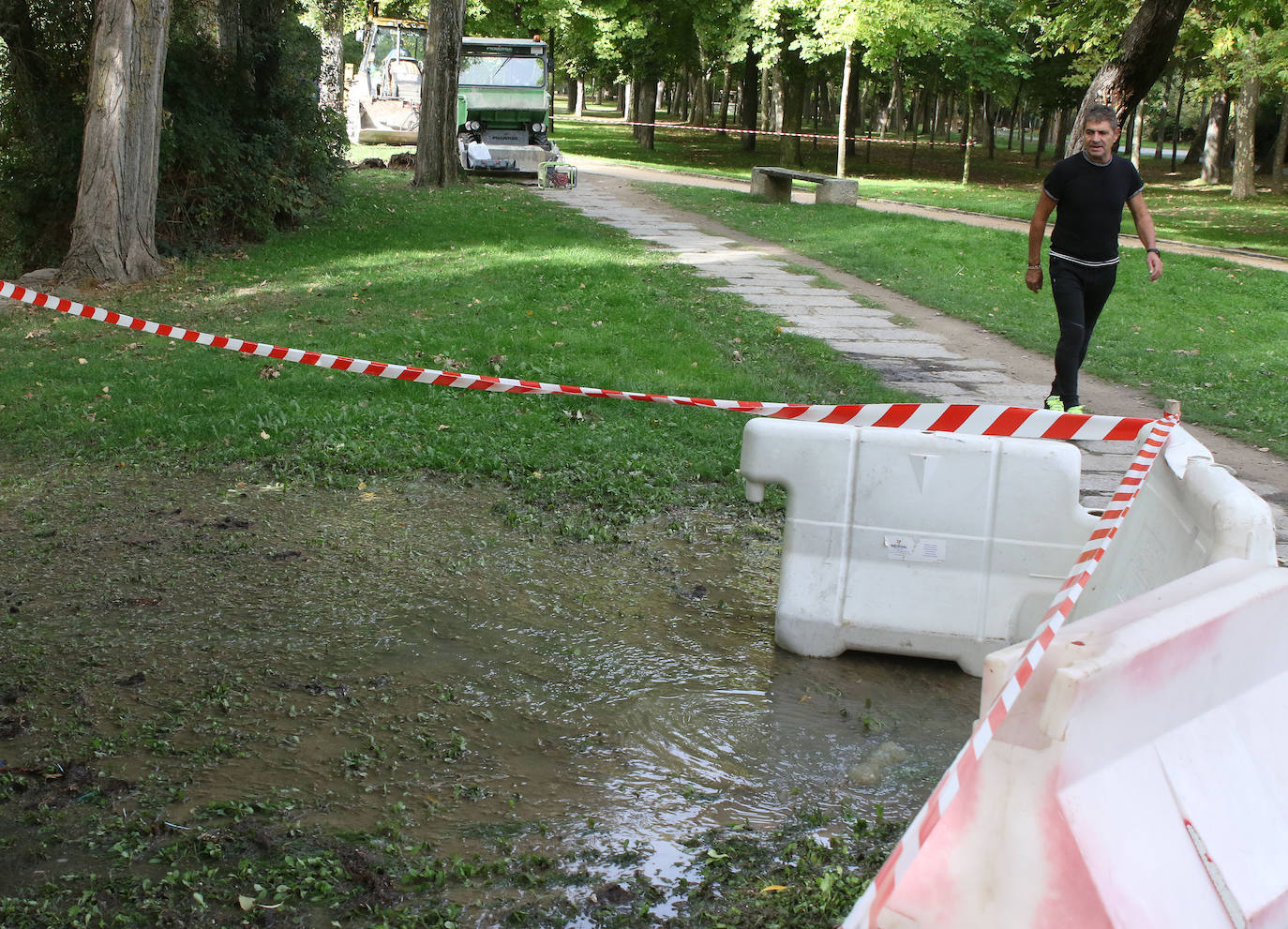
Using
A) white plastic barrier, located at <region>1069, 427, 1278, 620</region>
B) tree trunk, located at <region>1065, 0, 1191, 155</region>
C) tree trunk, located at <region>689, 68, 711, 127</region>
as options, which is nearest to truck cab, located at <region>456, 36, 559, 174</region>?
tree trunk, located at <region>1065, 0, 1191, 155</region>

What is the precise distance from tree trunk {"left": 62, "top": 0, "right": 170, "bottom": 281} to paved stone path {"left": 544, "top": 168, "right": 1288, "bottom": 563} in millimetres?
6013

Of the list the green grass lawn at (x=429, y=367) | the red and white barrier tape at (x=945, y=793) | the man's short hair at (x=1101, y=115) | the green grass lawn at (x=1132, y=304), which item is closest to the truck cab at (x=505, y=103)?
the green grass lawn at (x=1132, y=304)

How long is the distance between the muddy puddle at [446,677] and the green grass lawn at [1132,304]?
16.0ft

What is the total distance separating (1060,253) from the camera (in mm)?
7074

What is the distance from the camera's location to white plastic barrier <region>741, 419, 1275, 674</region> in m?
4.55

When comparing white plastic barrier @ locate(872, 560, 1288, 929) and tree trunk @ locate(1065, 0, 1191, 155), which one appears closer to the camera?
white plastic barrier @ locate(872, 560, 1288, 929)

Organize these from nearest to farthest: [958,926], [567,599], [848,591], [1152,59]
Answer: [958,926] → [848,591] → [567,599] → [1152,59]

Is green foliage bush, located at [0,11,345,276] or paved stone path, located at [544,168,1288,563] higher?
green foliage bush, located at [0,11,345,276]

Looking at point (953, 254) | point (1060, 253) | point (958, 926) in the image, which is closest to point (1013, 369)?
Answer: point (1060, 253)

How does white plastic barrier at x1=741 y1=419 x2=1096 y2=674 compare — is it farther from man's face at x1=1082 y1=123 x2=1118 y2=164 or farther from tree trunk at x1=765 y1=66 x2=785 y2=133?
tree trunk at x1=765 y1=66 x2=785 y2=133

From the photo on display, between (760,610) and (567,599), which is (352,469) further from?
(760,610)

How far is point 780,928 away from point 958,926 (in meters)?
0.58

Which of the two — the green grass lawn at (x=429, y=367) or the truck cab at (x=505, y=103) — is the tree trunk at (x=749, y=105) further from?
the green grass lawn at (x=429, y=367)

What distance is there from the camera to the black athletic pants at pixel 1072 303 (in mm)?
7047
